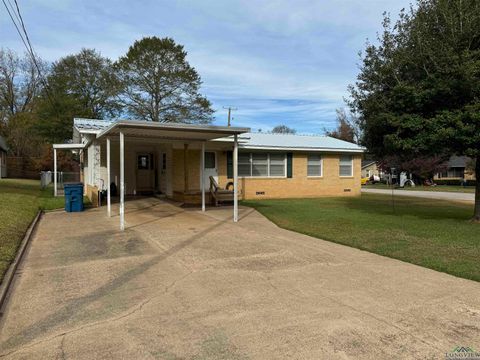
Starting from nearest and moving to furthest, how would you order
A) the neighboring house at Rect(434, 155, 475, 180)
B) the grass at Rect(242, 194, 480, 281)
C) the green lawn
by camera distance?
the grass at Rect(242, 194, 480, 281) < the green lawn < the neighboring house at Rect(434, 155, 475, 180)

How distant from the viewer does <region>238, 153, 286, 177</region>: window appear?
19583 mm

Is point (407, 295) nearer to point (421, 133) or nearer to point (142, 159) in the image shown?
point (421, 133)

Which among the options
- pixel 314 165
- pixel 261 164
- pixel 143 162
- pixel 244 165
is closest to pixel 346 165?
pixel 314 165

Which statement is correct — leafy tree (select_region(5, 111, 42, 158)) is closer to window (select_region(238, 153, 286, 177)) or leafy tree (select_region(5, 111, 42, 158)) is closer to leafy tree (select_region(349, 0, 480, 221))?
window (select_region(238, 153, 286, 177))

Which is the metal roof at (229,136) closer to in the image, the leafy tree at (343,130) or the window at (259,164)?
the window at (259,164)

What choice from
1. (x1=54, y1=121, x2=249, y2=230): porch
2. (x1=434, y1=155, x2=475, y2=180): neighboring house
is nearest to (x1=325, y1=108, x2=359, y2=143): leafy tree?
(x1=434, y1=155, x2=475, y2=180): neighboring house

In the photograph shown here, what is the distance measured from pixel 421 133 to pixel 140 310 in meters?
8.62

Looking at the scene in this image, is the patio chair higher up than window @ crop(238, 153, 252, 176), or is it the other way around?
window @ crop(238, 153, 252, 176)

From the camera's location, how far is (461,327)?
4.06m

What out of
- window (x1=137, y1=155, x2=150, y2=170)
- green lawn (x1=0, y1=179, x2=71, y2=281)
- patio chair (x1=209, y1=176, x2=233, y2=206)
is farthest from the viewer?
window (x1=137, y1=155, x2=150, y2=170)

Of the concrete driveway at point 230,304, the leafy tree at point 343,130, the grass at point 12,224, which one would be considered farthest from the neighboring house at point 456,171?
the concrete driveway at point 230,304

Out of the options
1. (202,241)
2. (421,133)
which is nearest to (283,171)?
(421,133)

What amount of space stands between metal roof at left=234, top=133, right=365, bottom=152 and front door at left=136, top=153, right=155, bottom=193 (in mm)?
4440

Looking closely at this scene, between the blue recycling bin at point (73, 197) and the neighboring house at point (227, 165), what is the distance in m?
1.37
